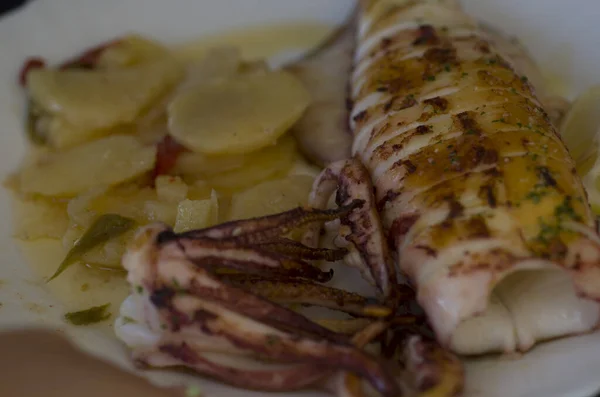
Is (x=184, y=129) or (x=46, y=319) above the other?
(x=184, y=129)

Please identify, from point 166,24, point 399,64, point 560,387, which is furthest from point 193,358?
point 166,24

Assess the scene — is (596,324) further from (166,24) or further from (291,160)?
(166,24)

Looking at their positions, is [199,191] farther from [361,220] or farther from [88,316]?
[361,220]

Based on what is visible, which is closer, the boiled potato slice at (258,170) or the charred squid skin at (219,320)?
the charred squid skin at (219,320)

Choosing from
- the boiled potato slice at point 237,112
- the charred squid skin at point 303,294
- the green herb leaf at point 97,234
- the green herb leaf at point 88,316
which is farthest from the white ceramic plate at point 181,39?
the boiled potato slice at point 237,112

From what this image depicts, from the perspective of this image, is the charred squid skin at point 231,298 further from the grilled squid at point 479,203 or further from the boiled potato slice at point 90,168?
the boiled potato slice at point 90,168

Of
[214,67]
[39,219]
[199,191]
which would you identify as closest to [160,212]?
[199,191]
